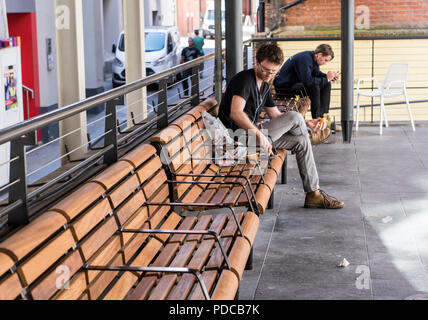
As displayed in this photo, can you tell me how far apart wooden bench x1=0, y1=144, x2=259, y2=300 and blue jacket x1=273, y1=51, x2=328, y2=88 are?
5.29 meters

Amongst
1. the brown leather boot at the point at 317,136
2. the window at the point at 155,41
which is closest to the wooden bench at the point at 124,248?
the brown leather boot at the point at 317,136

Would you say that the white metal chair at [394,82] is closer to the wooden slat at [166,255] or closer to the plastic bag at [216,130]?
the plastic bag at [216,130]

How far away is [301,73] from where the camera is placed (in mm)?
10109

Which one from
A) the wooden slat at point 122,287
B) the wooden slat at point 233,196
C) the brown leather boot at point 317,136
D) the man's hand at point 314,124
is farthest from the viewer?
the brown leather boot at point 317,136

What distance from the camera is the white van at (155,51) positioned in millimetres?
24281

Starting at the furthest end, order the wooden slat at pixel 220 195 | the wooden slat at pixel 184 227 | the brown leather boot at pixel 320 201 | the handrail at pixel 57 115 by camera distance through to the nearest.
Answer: the brown leather boot at pixel 320 201 → the wooden slat at pixel 220 195 → the wooden slat at pixel 184 227 → the handrail at pixel 57 115

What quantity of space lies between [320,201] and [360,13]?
12.1m

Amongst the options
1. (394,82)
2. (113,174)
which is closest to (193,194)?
(113,174)

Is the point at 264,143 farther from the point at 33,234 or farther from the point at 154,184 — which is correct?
the point at 33,234

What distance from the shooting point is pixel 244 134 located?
22.1ft

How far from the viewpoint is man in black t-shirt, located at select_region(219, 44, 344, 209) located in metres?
6.34

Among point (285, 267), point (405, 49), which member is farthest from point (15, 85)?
point (405, 49)

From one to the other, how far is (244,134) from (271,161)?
360 mm
